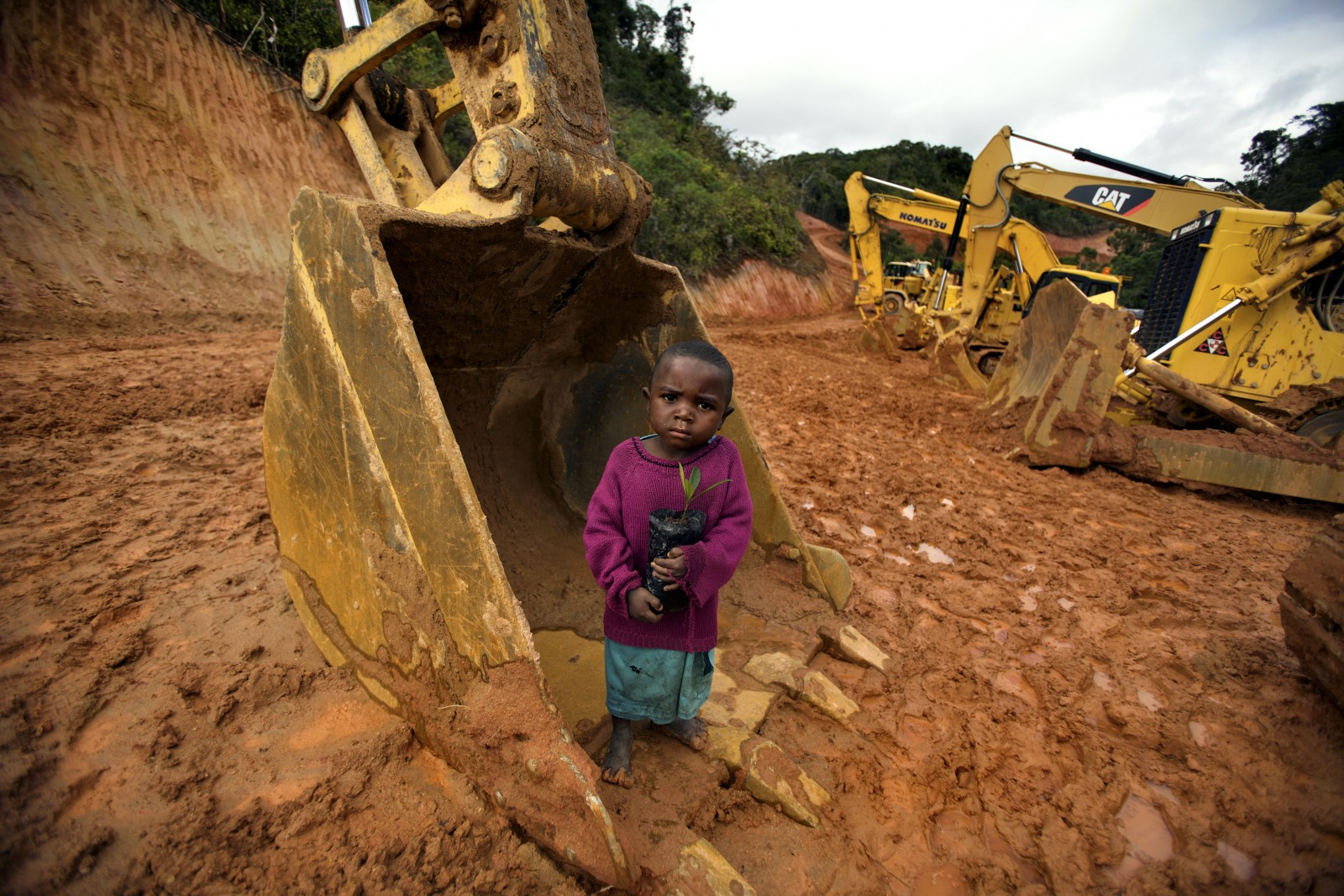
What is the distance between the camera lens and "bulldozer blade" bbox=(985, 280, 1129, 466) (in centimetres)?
446

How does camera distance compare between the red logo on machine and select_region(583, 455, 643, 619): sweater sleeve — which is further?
the red logo on machine

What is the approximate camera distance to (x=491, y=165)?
175 cm

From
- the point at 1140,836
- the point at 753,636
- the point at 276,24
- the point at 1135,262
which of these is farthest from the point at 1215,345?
the point at 1135,262

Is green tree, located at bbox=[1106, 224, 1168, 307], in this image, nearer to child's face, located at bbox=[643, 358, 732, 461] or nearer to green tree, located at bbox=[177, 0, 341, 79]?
green tree, located at bbox=[177, 0, 341, 79]

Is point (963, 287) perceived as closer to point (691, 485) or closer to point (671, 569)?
point (691, 485)

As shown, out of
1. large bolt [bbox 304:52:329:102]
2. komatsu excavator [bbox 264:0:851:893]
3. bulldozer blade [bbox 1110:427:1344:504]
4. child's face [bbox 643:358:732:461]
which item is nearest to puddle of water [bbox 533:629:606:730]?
komatsu excavator [bbox 264:0:851:893]

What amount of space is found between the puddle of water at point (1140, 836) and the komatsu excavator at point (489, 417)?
2.72 feet

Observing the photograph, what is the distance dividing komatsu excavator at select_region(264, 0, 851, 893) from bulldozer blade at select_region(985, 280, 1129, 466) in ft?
10.3

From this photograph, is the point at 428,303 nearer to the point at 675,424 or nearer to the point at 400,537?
the point at 400,537

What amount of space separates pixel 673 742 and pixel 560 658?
0.57 meters

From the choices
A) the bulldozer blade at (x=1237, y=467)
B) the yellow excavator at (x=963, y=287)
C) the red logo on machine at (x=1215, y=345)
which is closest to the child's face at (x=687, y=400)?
the bulldozer blade at (x=1237, y=467)

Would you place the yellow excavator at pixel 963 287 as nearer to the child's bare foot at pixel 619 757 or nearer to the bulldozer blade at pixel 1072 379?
the bulldozer blade at pixel 1072 379

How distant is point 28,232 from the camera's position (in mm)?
6105

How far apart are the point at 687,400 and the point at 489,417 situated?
4.94ft
